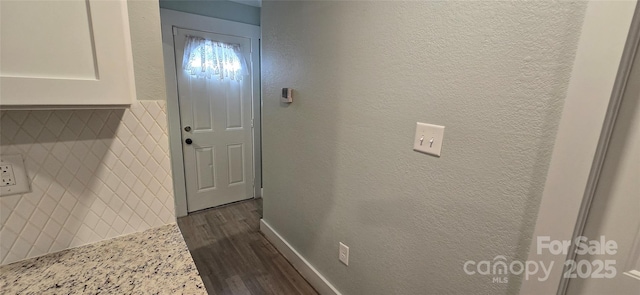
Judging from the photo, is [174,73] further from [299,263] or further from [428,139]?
[428,139]

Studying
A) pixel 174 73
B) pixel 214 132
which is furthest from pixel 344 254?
pixel 174 73

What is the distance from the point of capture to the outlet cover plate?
717 millimetres

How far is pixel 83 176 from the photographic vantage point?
2.71 feet

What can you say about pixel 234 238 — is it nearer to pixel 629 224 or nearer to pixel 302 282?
pixel 302 282

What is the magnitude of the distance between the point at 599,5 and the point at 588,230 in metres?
0.62

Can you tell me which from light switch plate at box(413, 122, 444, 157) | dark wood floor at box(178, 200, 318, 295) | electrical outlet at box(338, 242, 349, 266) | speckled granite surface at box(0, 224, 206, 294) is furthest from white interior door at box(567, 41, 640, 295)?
dark wood floor at box(178, 200, 318, 295)

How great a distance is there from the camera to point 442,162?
1.02 m

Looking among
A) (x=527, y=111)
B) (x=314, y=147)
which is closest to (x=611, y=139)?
(x=527, y=111)

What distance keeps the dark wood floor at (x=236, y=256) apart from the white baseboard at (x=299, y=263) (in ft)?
0.13

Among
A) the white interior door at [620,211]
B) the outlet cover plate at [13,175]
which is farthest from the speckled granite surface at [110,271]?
the white interior door at [620,211]

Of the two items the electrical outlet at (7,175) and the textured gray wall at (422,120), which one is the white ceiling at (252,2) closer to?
the textured gray wall at (422,120)

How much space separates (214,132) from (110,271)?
210cm

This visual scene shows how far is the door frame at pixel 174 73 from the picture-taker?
2289 millimetres

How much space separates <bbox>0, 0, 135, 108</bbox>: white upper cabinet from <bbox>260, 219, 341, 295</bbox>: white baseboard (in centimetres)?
157
